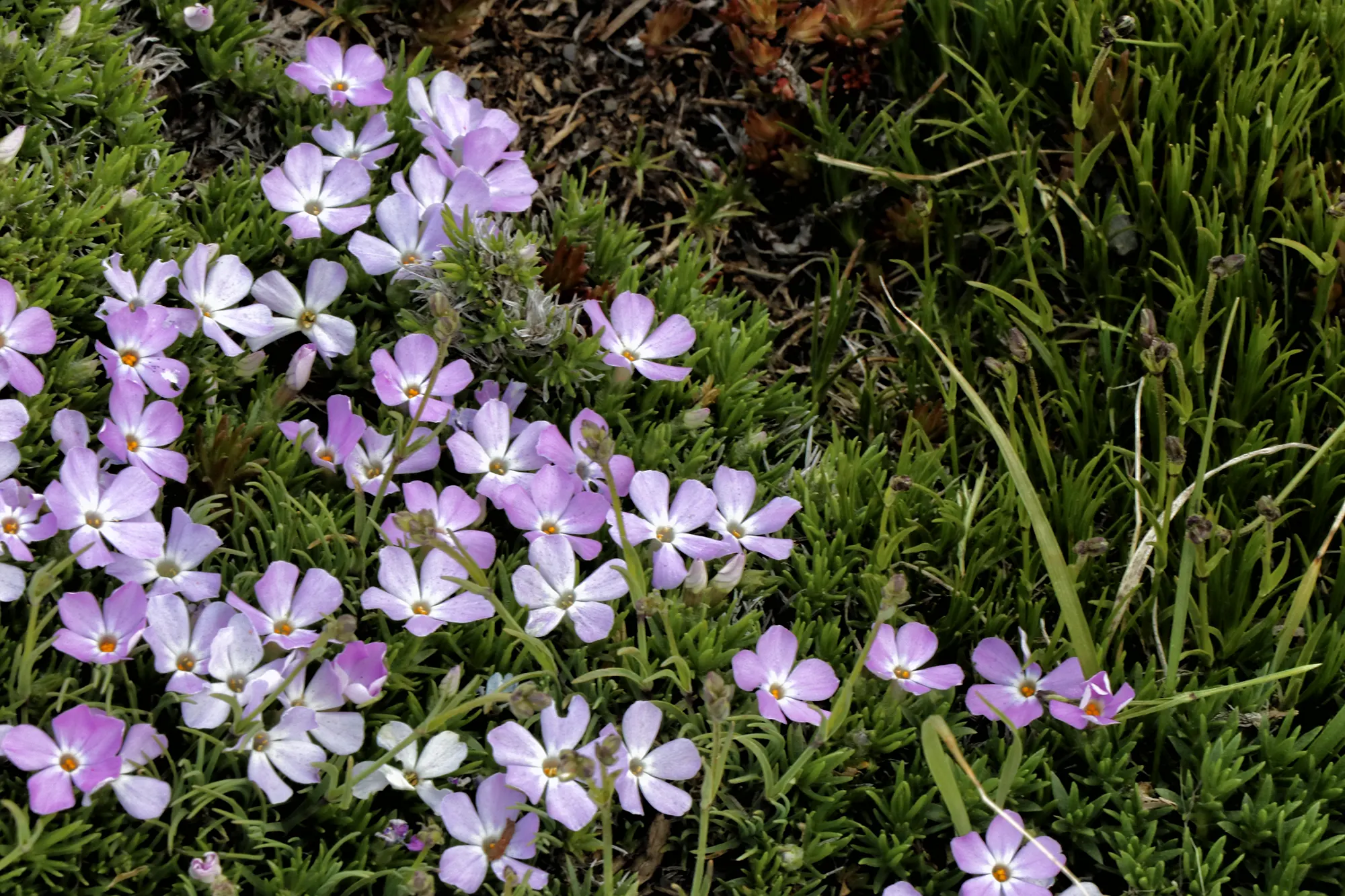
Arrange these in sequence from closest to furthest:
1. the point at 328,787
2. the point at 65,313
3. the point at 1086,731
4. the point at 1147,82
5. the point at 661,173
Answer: the point at 328,787 → the point at 1086,731 → the point at 65,313 → the point at 1147,82 → the point at 661,173

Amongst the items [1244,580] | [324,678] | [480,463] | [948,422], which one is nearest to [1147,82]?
[948,422]

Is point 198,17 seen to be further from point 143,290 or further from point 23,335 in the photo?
point 23,335

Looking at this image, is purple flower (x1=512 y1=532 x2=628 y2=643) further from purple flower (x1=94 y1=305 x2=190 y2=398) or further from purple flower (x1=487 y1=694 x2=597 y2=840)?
purple flower (x1=94 y1=305 x2=190 y2=398)

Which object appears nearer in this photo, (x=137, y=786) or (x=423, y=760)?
(x=137, y=786)

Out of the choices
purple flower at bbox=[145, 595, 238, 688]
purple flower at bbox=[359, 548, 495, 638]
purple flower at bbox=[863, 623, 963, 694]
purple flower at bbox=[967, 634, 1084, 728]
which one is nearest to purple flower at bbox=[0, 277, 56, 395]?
purple flower at bbox=[145, 595, 238, 688]

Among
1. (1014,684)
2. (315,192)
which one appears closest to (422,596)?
(315,192)

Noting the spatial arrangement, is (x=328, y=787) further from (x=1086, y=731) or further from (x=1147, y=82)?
(x=1147, y=82)

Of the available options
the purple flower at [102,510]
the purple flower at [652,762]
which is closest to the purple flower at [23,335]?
the purple flower at [102,510]
